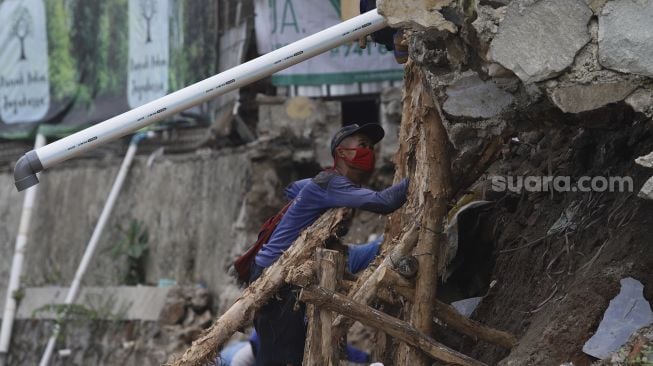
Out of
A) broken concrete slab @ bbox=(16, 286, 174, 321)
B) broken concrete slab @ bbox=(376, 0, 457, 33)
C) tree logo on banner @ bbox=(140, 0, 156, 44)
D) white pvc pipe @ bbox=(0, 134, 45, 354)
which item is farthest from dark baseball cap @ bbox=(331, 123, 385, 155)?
white pvc pipe @ bbox=(0, 134, 45, 354)

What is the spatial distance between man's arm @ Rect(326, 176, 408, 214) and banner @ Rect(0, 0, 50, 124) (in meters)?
10.0

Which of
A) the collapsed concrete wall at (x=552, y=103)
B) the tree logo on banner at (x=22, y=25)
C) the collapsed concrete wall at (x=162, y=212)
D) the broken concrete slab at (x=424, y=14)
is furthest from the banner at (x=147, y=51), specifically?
the broken concrete slab at (x=424, y=14)

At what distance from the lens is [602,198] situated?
680 centimetres

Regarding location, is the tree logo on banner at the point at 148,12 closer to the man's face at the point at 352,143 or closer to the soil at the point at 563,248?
the soil at the point at 563,248

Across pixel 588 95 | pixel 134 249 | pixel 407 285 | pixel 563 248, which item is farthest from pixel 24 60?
pixel 588 95

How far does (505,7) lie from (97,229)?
9.87m

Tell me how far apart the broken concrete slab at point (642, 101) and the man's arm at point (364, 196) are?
5.89 ft

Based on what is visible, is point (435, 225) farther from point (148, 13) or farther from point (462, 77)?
point (148, 13)

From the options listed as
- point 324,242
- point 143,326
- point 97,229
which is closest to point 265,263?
point 324,242

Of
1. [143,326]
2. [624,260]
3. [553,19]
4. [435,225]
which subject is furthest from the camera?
[143,326]

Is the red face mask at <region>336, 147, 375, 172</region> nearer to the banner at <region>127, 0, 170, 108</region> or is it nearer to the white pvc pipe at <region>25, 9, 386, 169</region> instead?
the white pvc pipe at <region>25, 9, 386, 169</region>

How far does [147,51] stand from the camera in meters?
15.2

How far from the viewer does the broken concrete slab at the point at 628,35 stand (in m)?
5.61

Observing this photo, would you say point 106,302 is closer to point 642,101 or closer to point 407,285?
point 407,285
